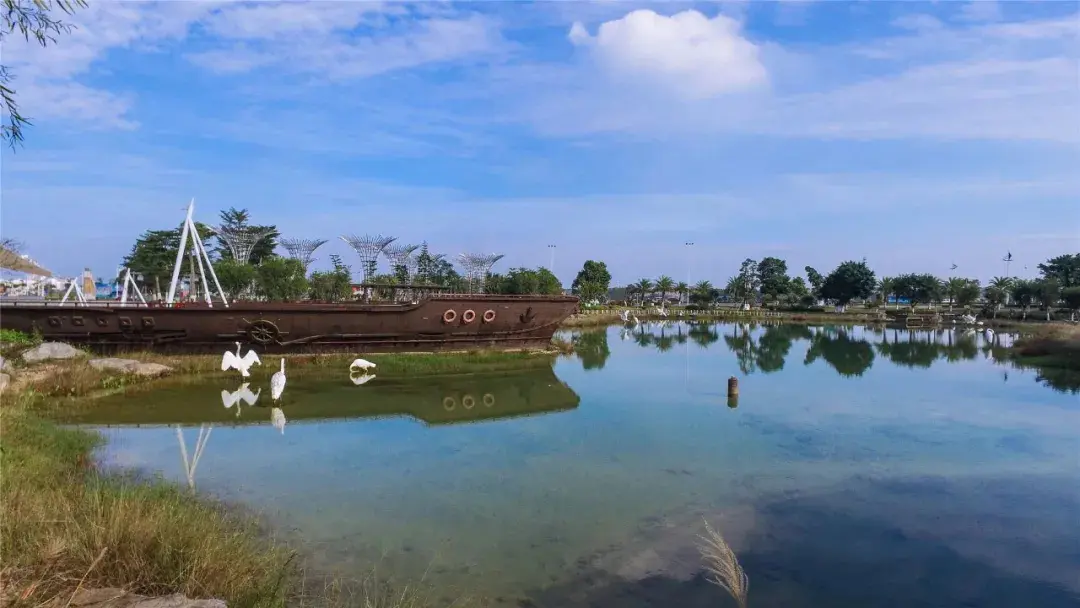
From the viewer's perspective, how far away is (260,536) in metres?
6.33

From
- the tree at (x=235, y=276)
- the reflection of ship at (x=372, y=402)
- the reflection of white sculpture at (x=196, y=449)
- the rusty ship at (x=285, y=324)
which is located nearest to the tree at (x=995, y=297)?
the rusty ship at (x=285, y=324)

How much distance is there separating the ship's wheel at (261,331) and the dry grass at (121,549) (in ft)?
45.4

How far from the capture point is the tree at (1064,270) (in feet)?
207

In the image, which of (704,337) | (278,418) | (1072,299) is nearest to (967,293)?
(1072,299)

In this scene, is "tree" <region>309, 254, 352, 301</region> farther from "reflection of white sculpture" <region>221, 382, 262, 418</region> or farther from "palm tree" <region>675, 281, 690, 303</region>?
"palm tree" <region>675, 281, 690, 303</region>

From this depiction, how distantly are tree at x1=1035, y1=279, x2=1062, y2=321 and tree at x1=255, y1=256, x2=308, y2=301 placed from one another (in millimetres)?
61100

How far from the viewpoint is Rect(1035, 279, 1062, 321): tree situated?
178 ft

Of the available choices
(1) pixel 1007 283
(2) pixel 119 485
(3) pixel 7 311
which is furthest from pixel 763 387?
(1) pixel 1007 283

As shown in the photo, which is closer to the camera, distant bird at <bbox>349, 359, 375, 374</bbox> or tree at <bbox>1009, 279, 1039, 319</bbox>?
distant bird at <bbox>349, 359, 375, 374</bbox>

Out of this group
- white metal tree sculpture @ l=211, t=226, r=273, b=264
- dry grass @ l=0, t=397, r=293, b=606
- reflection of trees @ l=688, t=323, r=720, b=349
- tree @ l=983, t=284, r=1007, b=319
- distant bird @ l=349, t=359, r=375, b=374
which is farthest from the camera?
tree @ l=983, t=284, r=1007, b=319

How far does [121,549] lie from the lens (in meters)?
4.23

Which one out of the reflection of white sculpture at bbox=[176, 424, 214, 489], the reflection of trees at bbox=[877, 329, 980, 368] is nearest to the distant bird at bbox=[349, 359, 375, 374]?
the reflection of white sculpture at bbox=[176, 424, 214, 489]

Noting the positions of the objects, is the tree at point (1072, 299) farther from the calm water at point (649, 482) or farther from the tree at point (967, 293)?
the calm water at point (649, 482)

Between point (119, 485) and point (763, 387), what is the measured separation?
16.0 m
